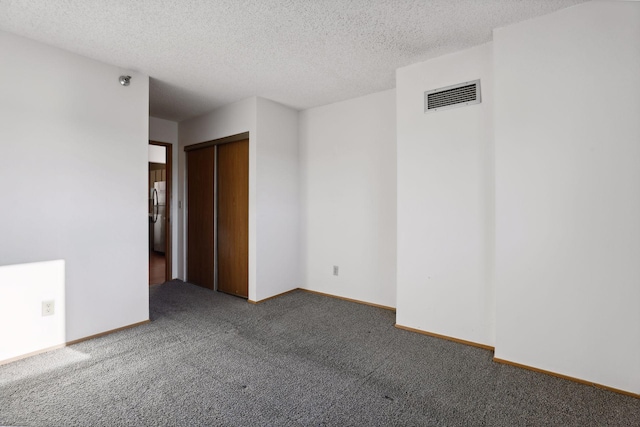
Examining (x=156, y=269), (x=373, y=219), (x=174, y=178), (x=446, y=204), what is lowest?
(x=156, y=269)

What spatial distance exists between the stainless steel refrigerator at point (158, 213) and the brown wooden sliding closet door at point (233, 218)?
2157 millimetres

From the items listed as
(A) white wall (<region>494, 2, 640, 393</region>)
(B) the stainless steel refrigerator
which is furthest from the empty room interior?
(B) the stainless steel refrigerator

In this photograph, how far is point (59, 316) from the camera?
2.48 m

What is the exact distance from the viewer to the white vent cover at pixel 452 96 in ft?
8.35

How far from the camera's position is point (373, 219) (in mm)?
3592

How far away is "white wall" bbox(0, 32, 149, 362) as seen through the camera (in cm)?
228

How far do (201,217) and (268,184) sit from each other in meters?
1.28

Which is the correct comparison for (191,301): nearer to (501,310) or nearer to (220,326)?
(220,326)

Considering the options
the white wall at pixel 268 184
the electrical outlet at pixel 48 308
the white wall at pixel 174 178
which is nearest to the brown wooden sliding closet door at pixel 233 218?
the white wall at pixel 268 184

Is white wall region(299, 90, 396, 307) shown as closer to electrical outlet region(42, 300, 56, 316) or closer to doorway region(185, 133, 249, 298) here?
doorway region(185, 133, 249, 298)

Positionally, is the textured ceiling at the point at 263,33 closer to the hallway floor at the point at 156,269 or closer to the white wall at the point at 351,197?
the white wall at the point at 351,197

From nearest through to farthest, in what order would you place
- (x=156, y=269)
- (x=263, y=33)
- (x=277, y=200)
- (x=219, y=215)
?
(x=263, y=33)
(x=277, y=200)
(x=219, y=215)
(x=156, y=269)

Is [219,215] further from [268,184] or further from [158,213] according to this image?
[158,213]

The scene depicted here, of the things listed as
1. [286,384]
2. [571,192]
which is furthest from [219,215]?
[571,192]
